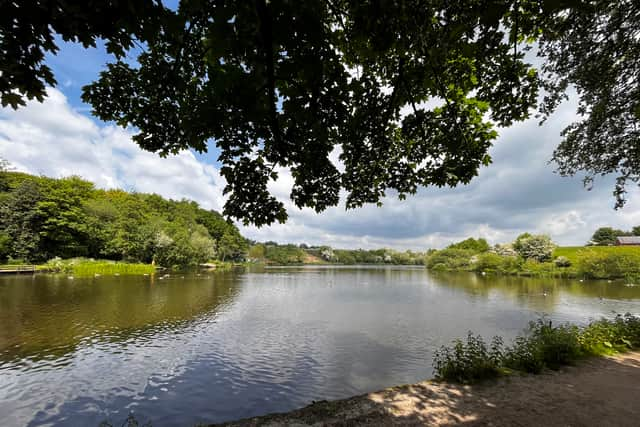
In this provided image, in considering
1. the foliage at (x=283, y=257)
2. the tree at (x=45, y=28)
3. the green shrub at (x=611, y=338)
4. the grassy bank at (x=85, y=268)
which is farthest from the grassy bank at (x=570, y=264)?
the grassy bank at (x=85, y=268)

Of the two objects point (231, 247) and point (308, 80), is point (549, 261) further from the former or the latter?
point (231, 247)

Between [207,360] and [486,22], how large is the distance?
1246 cm

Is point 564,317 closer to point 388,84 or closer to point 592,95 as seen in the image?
point 592,95

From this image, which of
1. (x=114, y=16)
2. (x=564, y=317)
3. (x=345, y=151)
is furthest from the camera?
(x=564, y=317)

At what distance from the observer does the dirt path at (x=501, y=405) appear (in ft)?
15.8

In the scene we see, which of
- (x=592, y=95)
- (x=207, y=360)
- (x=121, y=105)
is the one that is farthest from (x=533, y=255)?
(x=121, y=105)

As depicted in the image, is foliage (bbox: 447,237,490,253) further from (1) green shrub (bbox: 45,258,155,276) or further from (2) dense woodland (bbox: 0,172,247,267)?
(1) green shrub (bbox: 45,258,155,276)

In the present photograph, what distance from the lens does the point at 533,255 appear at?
59.6 m

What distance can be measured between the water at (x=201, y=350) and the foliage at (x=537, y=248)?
42222mm

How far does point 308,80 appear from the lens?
3.28m

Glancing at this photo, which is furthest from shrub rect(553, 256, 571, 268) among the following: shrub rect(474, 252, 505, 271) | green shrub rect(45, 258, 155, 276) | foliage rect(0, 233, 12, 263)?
foliage rect(0, 233, 12, 263)

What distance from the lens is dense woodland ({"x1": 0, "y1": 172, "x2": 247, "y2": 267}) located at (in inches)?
1526

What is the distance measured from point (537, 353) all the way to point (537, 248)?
2644 inches

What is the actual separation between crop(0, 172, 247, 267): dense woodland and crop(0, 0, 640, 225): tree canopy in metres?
47.4
